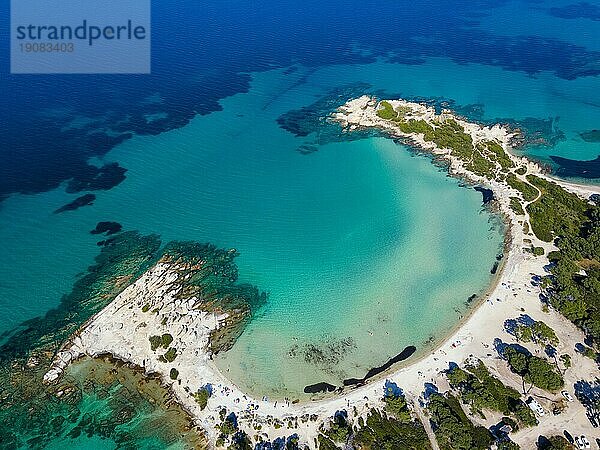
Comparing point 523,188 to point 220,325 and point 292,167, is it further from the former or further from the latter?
point 220,325

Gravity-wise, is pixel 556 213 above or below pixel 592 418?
above

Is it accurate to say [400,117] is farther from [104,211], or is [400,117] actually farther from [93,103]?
[93,103]

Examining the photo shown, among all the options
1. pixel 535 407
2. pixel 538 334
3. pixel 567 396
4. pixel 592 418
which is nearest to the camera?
pixel 592 418

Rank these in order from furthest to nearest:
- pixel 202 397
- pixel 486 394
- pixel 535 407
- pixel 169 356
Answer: pixel 169 356 → pixel 202 397 → pixel 486 394 → pixel 535 407

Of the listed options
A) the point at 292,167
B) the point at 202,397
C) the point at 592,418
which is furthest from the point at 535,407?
the point at 292,167

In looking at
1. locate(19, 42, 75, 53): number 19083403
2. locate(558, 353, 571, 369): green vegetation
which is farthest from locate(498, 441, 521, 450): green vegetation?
locate(19, 42, 75, 53): number 19083403

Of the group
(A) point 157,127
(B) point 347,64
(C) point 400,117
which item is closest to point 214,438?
(A) point 157,127

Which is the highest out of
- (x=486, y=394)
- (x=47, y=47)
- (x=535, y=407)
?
(x=47, y=47)
